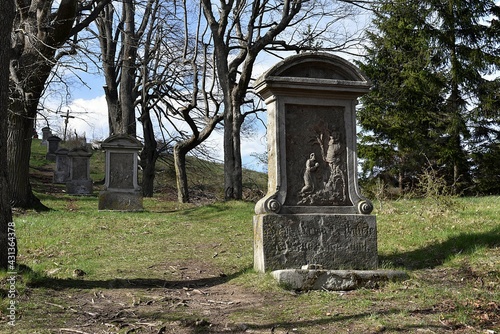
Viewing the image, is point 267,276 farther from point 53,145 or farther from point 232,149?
point 53,145

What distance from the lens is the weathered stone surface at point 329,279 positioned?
618 centimetres

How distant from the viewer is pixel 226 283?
271 inches

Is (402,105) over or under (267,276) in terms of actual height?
over

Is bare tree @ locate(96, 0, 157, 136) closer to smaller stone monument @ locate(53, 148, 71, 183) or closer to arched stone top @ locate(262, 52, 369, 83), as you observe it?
smaller stone monument @ locate(53, 148, 71, 183)

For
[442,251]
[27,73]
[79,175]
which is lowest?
[442,251]

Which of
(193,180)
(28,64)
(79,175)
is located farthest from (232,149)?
(193,180)

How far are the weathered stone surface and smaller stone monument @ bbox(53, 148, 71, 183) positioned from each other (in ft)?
79.6

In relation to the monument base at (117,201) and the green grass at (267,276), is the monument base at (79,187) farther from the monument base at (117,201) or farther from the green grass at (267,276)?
the green grass at (267,276)

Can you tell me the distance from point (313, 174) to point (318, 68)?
1.48 metres

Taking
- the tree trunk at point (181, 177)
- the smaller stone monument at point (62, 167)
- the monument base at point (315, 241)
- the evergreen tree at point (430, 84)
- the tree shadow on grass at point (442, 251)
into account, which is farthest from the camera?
the smaller stone monument at point (62, 167)

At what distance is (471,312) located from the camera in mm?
4957

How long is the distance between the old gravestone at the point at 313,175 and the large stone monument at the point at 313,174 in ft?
0.04

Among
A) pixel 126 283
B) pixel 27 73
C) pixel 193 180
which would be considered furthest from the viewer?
pixel 193 180

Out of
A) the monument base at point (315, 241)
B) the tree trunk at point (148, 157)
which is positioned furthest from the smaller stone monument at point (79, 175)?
the monument base at point (315, 241)
